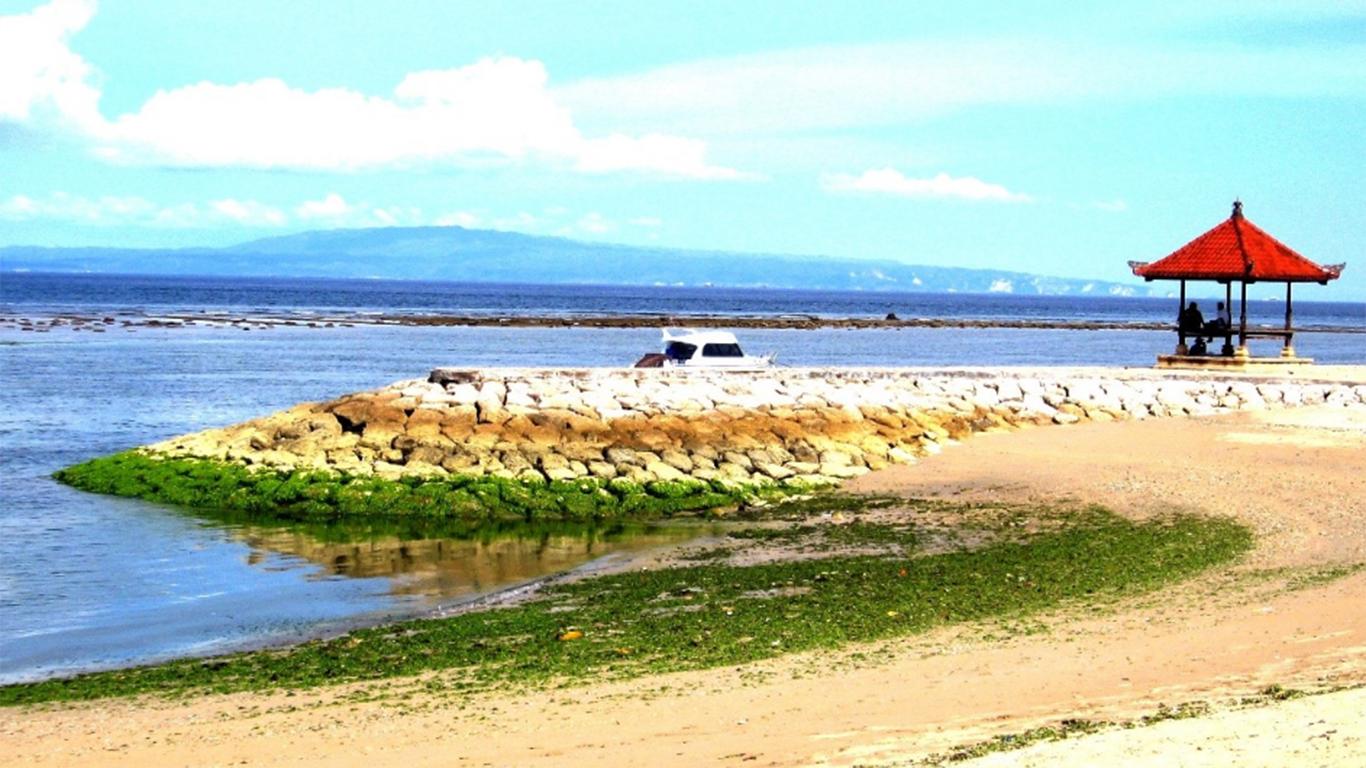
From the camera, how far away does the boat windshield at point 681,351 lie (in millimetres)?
37125

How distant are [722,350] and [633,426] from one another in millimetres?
11569

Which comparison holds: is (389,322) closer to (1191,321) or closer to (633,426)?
(1191,321)

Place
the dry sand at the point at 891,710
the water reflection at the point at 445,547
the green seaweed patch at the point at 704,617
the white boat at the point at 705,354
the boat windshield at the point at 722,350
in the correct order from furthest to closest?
the boat windshield at the point at 722,350 < the white boat at the point at 705,354 < the water reflection at the point at 445,547 < the green seaweed patch at the point at 704,617 < the dry sand at the point at 891,710

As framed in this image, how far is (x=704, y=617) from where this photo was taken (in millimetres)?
15141

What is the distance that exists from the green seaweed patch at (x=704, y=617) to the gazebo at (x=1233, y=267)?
1995 centimetres

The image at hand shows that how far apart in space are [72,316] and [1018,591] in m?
85.5

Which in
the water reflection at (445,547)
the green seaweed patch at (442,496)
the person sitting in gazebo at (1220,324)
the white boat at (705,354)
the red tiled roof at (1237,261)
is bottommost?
the water reflection at (445,547)

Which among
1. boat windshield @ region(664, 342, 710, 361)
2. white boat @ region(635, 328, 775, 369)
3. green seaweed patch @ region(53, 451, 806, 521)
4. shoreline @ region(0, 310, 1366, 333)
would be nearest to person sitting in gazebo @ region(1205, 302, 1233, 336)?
white boat @ region(635, 328, 775, 369)

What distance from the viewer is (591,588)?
1728 centimetres

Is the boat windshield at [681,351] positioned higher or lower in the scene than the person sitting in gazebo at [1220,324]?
lower

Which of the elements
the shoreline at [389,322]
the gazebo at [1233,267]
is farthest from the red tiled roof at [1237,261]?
the shoreline at [389,322]

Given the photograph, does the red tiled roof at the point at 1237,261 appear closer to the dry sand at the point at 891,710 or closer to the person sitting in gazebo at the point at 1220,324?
the person sitting in gazebo at the point at 1220,324

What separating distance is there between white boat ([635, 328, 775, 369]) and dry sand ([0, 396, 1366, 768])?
68.9 feet

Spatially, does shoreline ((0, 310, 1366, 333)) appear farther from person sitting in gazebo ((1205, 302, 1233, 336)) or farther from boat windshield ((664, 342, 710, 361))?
boat windshield ((664, 342, 710, 361))
